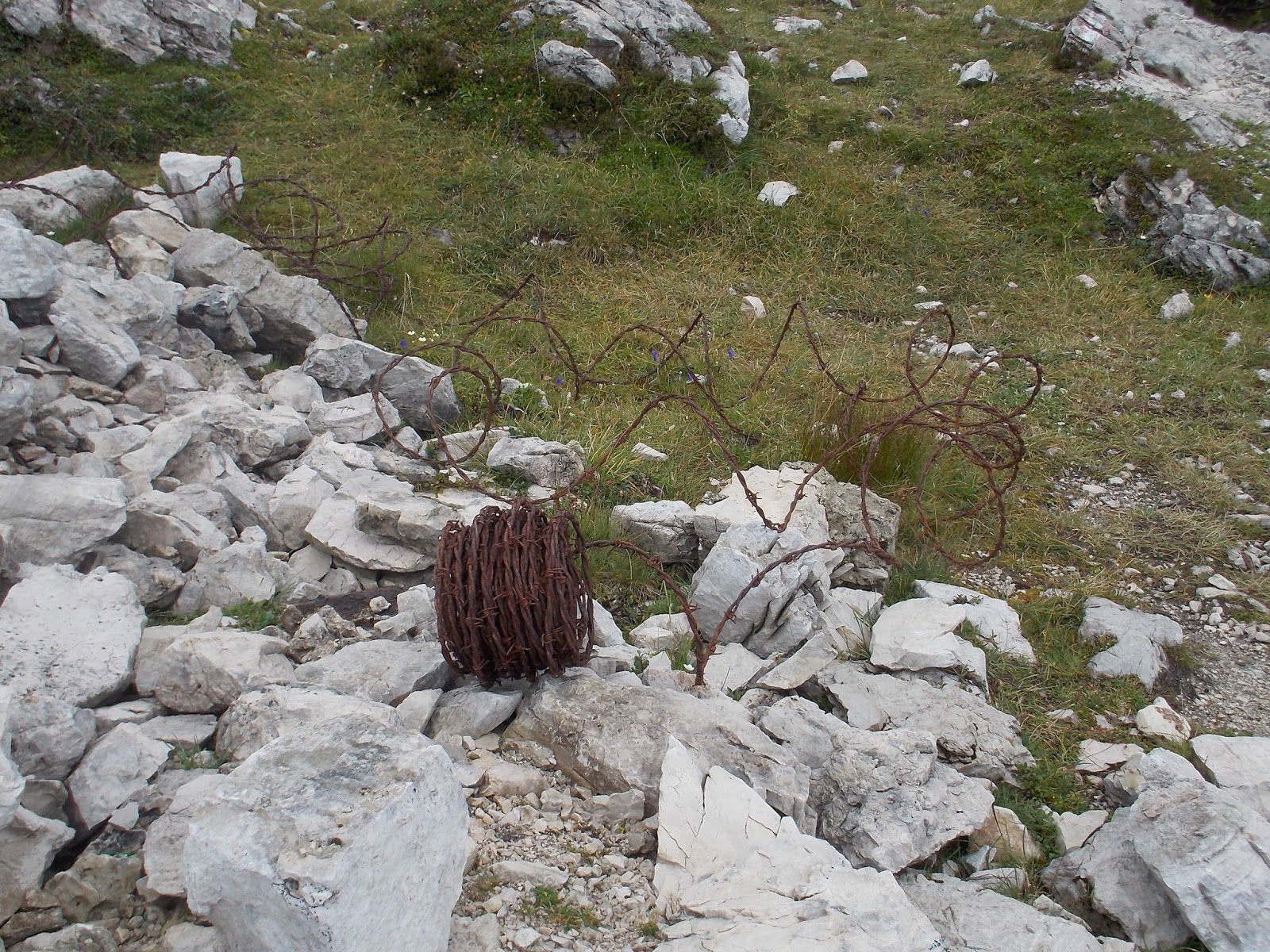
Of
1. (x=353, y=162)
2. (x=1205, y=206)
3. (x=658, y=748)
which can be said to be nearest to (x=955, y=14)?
(x=1205, y=206)

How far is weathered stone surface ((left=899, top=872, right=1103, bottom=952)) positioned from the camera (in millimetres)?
2533

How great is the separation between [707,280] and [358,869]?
19.5 ft

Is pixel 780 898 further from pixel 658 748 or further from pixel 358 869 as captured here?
pixel 358 869

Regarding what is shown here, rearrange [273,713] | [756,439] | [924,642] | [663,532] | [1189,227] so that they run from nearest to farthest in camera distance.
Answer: [273,713], [924,642], [663,532], [756,439], [1189,227]

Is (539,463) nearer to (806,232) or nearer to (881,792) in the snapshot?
(881,792)

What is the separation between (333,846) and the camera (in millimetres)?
1958

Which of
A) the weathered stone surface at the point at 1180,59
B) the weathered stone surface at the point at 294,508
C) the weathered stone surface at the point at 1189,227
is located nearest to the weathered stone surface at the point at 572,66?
the weathered stone surface at the point at 1189,227

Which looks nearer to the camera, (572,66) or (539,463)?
(539,463)

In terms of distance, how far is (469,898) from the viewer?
244 centimetres

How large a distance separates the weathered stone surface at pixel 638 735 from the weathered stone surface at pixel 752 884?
0.12 meters

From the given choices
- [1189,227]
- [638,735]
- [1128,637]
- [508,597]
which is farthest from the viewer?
[1189,227]

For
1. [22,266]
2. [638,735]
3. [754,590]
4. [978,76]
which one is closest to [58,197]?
[22,266]

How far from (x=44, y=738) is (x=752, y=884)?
1900mm

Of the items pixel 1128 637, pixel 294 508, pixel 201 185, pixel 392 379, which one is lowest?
pixel 392 379
